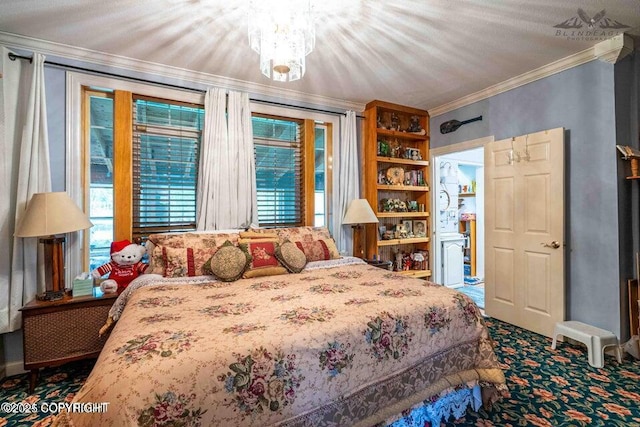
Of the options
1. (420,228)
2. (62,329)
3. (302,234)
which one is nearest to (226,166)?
(302,234)

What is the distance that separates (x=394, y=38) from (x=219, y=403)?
A: 2.69 metres

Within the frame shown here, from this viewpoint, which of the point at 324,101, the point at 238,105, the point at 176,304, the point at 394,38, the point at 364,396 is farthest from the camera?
the point at 324,101

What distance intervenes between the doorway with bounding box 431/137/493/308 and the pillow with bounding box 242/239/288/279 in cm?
264

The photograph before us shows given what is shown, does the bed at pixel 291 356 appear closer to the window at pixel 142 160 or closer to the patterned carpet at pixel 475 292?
the window at pixel 142 160

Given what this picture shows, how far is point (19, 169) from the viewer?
2.34 m

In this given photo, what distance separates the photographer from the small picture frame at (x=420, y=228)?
434 centimetres

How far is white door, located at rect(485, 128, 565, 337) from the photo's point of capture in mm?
2857

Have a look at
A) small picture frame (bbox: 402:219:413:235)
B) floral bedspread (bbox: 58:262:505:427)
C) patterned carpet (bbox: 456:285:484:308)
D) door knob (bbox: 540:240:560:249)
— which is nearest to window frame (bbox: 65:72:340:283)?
floral bedspread (bbox: 58:262:505:427)

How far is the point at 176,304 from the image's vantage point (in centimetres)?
171

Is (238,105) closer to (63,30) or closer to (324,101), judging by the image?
(324,101)

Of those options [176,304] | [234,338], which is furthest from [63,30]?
[234,338]

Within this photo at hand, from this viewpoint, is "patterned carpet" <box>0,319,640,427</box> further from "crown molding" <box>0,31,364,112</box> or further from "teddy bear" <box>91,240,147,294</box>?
"crown molding" <box>0,31,364,112</box>

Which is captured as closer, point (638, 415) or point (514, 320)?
point (638, 415)

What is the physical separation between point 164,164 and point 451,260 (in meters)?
4.19
